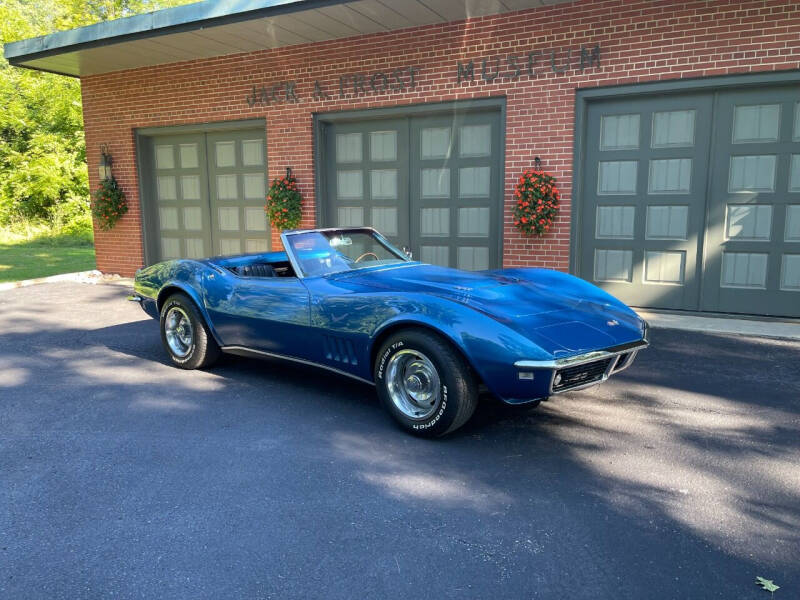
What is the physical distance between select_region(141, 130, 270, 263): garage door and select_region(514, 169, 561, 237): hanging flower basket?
4796mm

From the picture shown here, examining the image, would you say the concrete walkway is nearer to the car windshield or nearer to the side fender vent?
the car windshield

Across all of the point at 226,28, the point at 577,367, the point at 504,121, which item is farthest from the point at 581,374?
the point at 226,28

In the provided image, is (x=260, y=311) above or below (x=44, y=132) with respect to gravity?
below

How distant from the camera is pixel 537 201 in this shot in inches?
320

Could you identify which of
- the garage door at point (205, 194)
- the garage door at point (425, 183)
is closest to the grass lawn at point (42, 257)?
the garage door at point (205, 194)

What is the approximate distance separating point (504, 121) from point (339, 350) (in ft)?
17.6

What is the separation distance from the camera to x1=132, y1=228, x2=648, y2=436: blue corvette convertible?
3562mm

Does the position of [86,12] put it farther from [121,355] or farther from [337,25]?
[121,355]

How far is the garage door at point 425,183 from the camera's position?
353 inches

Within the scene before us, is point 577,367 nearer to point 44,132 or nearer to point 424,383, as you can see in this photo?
point 424,383

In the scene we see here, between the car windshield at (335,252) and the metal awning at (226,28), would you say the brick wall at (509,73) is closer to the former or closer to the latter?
the metal awning at (226,28)

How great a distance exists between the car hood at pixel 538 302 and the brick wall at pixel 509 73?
395 cm

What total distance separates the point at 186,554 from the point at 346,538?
687 millimetres

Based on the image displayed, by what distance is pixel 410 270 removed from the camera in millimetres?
4871
